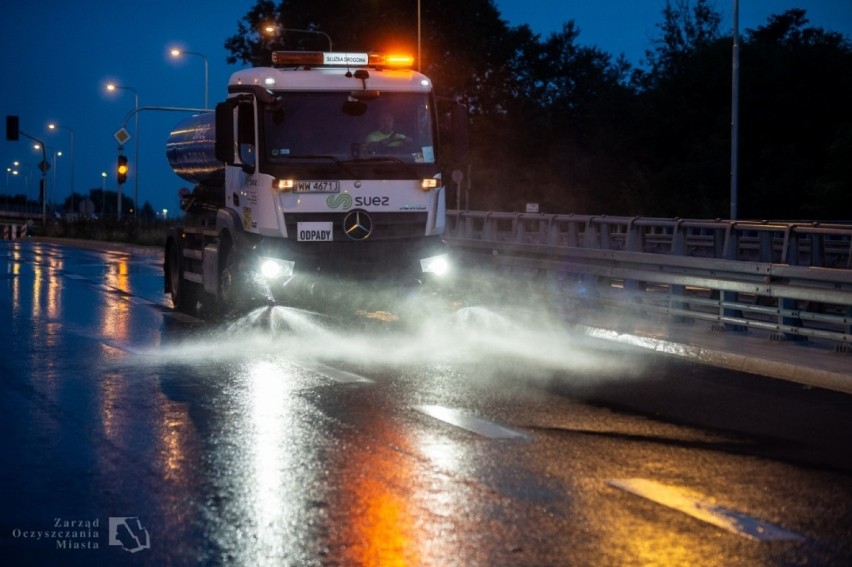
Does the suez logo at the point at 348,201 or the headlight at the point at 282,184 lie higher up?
the headlight at the point at 282,184

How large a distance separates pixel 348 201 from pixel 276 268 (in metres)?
1.14

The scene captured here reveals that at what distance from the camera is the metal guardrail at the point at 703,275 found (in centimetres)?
1323

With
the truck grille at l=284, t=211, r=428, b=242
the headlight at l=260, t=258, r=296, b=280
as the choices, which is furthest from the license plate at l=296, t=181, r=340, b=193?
the headlight at l=260, t=258, r=296, b=280

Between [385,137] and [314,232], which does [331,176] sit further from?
[385,137]

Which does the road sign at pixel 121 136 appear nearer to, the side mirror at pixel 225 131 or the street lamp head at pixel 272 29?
the street lamp head at pixel 272 29

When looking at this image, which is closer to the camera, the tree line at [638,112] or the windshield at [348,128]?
the windshield at [348,128]

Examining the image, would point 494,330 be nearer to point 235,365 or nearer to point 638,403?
point 235,365

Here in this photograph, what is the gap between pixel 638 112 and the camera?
235 feet

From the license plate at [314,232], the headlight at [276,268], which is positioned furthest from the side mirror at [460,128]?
the headlight at [276,268]

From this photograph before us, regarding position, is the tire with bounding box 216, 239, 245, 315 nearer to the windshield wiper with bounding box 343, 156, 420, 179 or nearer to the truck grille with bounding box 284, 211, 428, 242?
the truck grille with bounding box 284, 211, 428, 242

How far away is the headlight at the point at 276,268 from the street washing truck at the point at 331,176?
0.01 meters

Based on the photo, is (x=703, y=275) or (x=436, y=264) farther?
(x=436, y=264)

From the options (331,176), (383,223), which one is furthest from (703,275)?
(331,176)

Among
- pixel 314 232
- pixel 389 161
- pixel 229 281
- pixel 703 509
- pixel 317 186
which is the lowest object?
pixel 703 509
